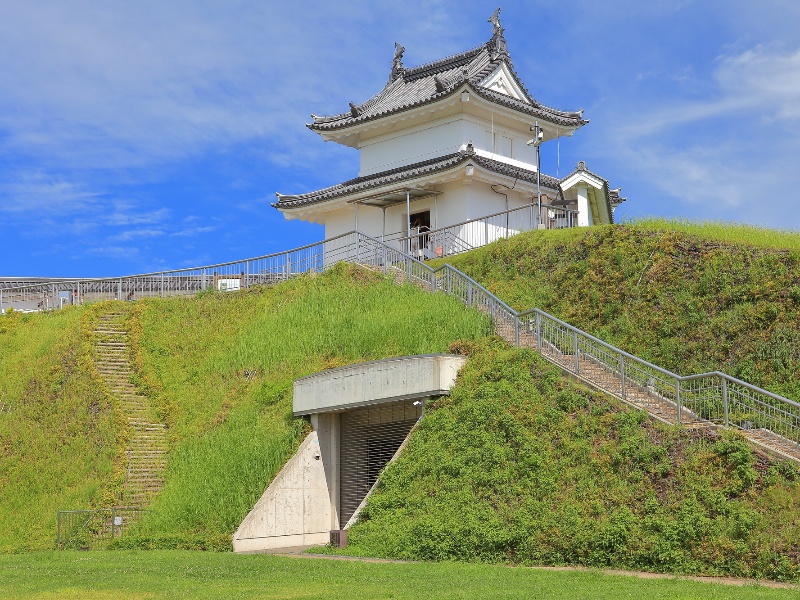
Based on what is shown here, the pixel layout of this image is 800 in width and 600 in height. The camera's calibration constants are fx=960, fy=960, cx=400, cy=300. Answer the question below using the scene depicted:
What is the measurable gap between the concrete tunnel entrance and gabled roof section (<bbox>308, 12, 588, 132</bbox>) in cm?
1693

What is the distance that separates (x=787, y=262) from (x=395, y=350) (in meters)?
9.21

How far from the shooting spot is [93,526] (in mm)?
21438

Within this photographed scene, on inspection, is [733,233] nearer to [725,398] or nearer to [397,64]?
[725,398]

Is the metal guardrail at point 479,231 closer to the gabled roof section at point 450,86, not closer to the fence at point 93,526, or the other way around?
the gabled roof section at point 450,86

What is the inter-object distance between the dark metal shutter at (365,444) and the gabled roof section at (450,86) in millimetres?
16919

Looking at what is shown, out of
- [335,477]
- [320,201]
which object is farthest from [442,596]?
[320,201]

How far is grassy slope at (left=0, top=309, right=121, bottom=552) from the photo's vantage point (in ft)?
74.6

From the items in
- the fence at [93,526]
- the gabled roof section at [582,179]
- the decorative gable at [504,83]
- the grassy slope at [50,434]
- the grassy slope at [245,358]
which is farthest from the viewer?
the decorative gable at [504,83]

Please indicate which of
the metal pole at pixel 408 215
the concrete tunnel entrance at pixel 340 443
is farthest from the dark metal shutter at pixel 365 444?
the metal pole at pixel 408 215

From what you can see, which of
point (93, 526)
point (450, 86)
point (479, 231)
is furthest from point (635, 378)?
Answer: point (450, 86)

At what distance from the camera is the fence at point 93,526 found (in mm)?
20883

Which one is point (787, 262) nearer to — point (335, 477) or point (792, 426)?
point (792, 426)

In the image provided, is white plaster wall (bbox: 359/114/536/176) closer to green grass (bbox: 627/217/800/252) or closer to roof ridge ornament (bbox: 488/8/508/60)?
roof ridge ornament (bbox: 488/8/508/60)

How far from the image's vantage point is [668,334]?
841 inches
